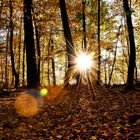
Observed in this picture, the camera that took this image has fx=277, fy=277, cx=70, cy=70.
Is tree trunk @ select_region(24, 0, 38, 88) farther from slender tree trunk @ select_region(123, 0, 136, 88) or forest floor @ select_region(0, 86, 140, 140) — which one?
slender tree trunk @ select_region(123, 0, 136, 88)

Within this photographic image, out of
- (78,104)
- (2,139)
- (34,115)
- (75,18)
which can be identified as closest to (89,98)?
(78,104)

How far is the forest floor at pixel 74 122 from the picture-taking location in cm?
744

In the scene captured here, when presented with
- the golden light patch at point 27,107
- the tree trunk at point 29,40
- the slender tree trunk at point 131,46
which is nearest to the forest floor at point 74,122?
the golden light patch at point 27,107

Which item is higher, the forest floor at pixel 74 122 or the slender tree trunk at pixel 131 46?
the slender tree trunk at pixel 131 46

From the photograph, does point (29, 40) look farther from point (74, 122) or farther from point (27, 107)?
point (74, 122)

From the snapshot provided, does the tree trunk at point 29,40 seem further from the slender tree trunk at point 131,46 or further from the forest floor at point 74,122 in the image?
the slender tree trunk at point 131,46

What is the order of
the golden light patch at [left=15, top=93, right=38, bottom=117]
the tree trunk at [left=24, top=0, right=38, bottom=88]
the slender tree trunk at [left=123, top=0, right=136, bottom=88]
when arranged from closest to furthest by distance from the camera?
the golden light patch at [left=15, top=93, right=38, bottom=117], the tree trunk at [left=24, top=0, right=38, bottom=88], the slender tree trunk at [left=123, top=0, right=136, bottom=88]

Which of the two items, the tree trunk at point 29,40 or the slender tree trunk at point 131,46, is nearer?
the tree trunk at point 29,40

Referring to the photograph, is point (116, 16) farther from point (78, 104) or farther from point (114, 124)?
point (114, 124)

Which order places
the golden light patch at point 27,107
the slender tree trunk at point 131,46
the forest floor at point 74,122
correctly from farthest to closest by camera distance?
the slender tree trunk at point 131,46 < the golden light patch at point 27,107 < the forest floor at point 74,122

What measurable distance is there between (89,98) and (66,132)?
6.17 meters

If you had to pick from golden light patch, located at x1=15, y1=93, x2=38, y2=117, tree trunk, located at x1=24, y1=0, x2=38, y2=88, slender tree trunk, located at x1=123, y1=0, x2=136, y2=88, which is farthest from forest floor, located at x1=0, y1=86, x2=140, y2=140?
slender tree trunk, located at x1=123, y1=0, x2=136, y2=88

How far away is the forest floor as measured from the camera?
7.44 metres

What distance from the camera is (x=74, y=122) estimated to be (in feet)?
29.4
